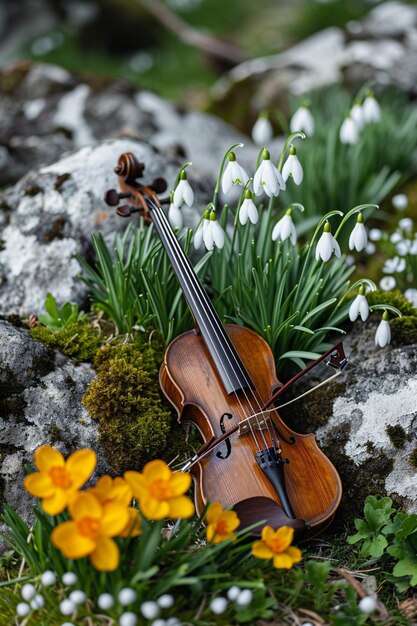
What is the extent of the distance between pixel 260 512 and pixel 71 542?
0.72 metres

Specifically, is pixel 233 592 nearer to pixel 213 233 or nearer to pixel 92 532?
pixel 92 532

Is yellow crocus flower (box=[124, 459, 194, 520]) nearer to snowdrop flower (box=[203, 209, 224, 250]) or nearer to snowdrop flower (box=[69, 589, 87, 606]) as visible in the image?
snowdrop flower (box=[69, 589, 87, 606])

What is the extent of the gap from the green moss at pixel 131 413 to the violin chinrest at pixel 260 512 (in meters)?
0.59

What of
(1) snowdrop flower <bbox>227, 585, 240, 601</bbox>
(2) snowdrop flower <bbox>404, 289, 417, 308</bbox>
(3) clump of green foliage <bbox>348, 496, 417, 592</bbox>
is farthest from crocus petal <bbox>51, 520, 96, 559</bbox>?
(2) snowdrop flower <bbox>404, 289, 417, 308</bbox>

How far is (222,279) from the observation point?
3.13 metres

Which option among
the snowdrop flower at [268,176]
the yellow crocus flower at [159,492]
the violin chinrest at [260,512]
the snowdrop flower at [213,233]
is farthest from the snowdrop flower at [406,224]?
the yellow crocus flower at [159,492]

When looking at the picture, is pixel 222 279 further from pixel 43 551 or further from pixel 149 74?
pixel 149 74

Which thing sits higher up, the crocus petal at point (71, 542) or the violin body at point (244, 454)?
the crocus petal at point (71, 542)

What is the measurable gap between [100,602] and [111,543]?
0.20 metres

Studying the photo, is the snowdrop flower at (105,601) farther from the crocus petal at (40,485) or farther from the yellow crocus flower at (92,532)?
the crocus petal at (40,485)

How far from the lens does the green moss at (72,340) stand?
2.97 meters

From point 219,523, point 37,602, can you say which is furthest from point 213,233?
point 37,602

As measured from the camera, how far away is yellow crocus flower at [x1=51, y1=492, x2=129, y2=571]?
1839 mm

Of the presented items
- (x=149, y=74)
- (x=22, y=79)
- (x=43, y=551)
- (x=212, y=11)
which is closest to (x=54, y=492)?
(x=43, y=551)
